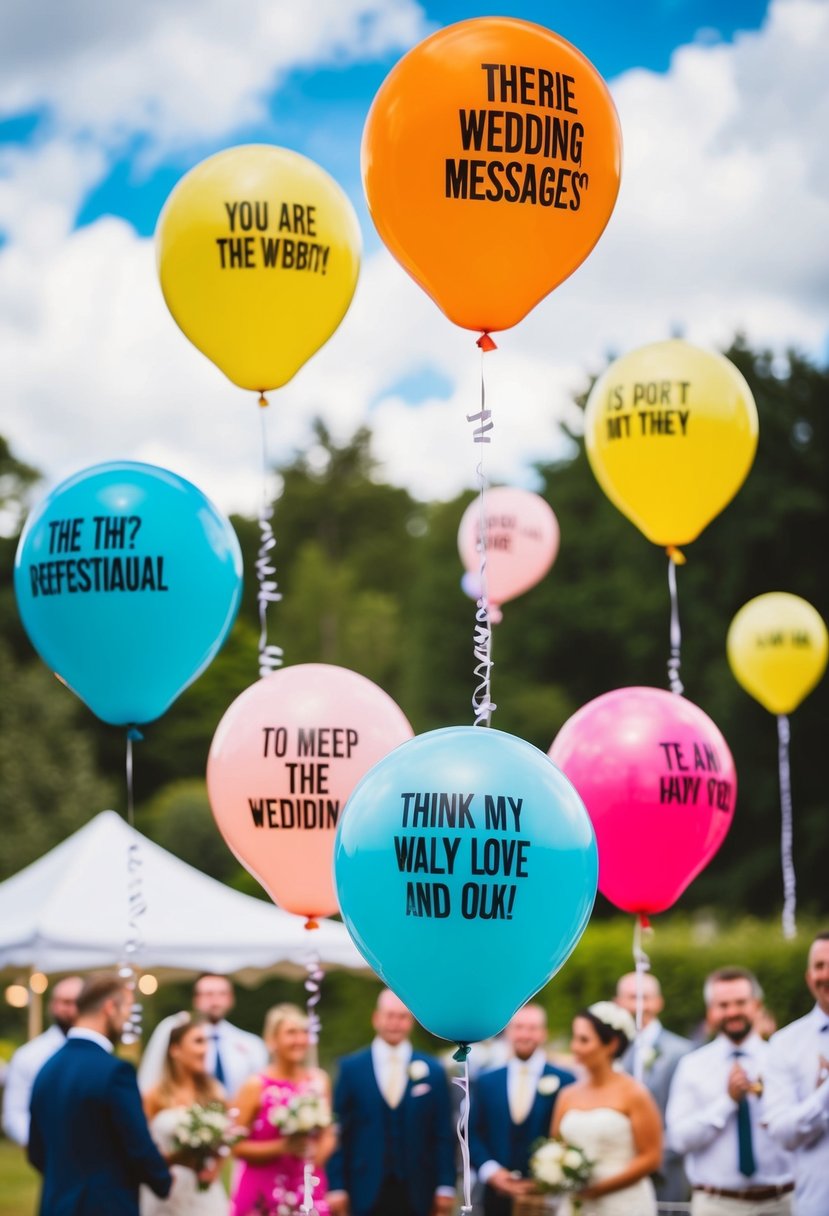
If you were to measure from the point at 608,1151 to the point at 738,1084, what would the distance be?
55 cm

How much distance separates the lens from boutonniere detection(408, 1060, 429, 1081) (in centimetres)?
632

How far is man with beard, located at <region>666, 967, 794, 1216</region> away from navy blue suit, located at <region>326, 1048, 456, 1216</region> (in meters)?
0.99

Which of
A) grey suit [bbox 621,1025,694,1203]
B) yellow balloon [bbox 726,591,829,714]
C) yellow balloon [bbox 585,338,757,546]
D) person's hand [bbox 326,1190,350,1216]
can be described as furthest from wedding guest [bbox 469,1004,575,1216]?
yellow balloon [bbox 726,591,829,714]

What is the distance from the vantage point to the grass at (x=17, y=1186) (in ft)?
37.5

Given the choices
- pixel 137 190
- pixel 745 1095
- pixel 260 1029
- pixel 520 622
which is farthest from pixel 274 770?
pixel 137 190

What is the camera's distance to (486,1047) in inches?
474

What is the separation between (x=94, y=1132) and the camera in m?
5.01

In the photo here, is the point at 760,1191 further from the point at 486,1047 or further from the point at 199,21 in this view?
the point at 199,21

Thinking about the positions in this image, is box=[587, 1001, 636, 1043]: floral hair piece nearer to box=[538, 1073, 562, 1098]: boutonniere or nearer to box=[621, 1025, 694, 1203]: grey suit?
box=[538, 1073, 562, 1098]: boutonniere

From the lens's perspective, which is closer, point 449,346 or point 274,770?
point 274,770

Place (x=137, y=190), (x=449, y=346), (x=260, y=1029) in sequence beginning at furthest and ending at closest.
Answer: (x=449, y=346) → (x=137, y=190) → (x=260, y=1029)

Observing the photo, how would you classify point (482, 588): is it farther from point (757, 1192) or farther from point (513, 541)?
point (513, 541)

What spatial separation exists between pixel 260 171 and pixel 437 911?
2867 mm

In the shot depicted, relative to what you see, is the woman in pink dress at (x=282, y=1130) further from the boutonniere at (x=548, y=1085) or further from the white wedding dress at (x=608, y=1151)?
the white wedding dress at (x=608, y=1151)
